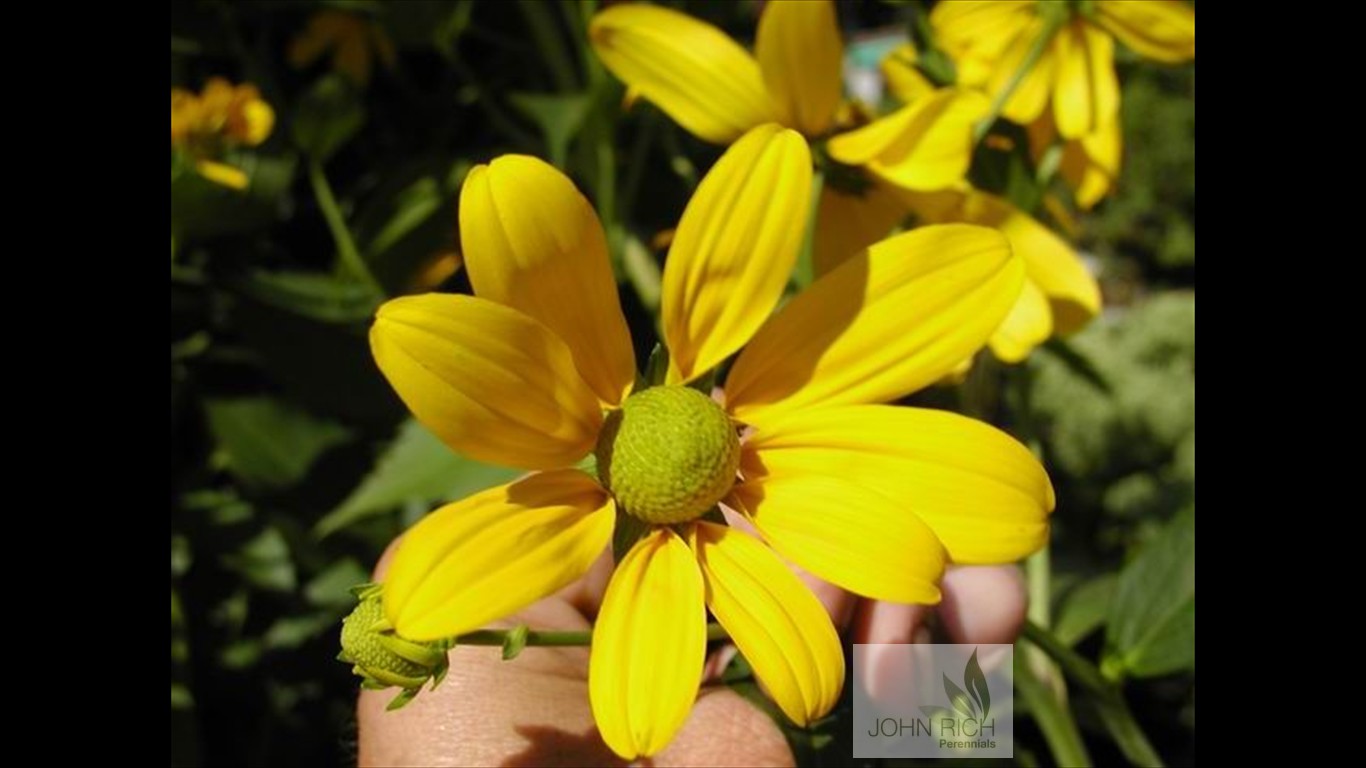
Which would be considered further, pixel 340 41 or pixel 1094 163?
pixel 340 41

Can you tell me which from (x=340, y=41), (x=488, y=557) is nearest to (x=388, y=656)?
(x=488, y=557)

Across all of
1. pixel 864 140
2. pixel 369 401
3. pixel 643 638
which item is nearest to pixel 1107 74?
pixel 864 140

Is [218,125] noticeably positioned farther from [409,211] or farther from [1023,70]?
[1023,70]

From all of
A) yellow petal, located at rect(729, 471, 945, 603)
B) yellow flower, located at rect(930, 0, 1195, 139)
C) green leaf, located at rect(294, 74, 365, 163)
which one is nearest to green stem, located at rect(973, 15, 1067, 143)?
yellow flower, located at rect(930, 0, 1195, 139)

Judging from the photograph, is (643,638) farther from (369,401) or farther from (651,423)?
(369,401)

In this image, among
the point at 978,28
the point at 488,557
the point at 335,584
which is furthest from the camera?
the point at 335,584
